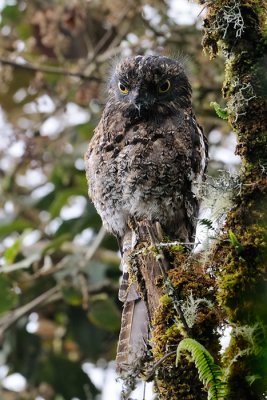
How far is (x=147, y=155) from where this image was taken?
162 inches

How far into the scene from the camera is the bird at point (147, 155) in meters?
4.11

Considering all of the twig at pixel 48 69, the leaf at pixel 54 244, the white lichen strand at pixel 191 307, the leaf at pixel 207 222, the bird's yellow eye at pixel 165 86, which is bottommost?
the white lichen strand at pixel 191 307

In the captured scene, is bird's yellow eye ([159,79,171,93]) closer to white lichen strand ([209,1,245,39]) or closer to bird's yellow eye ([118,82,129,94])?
bird's yellow eye ([118,82,129,94])

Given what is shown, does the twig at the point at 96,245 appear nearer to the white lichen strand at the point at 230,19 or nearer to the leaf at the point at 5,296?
the leaf at the point at 5,296

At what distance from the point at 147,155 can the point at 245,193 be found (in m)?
1.72

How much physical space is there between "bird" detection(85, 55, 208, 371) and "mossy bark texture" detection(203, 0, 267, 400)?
1320 mm

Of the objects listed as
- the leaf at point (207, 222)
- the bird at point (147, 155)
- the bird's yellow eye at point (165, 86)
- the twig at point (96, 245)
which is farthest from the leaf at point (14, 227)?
the leaf at point (207, 222)

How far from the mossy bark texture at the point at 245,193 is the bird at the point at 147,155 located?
1320 mm

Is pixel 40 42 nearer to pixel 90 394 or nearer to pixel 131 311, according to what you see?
pixel 90 394

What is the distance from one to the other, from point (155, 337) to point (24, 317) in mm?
3050

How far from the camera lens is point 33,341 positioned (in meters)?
5.62

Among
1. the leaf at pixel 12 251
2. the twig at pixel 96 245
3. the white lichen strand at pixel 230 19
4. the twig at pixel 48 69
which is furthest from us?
the twig at pixel 48 69

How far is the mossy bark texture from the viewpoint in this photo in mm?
2096

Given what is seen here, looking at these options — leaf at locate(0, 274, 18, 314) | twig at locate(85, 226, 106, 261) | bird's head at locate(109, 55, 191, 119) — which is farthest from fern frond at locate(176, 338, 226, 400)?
twig at locate(85, 226, 106, 261)
